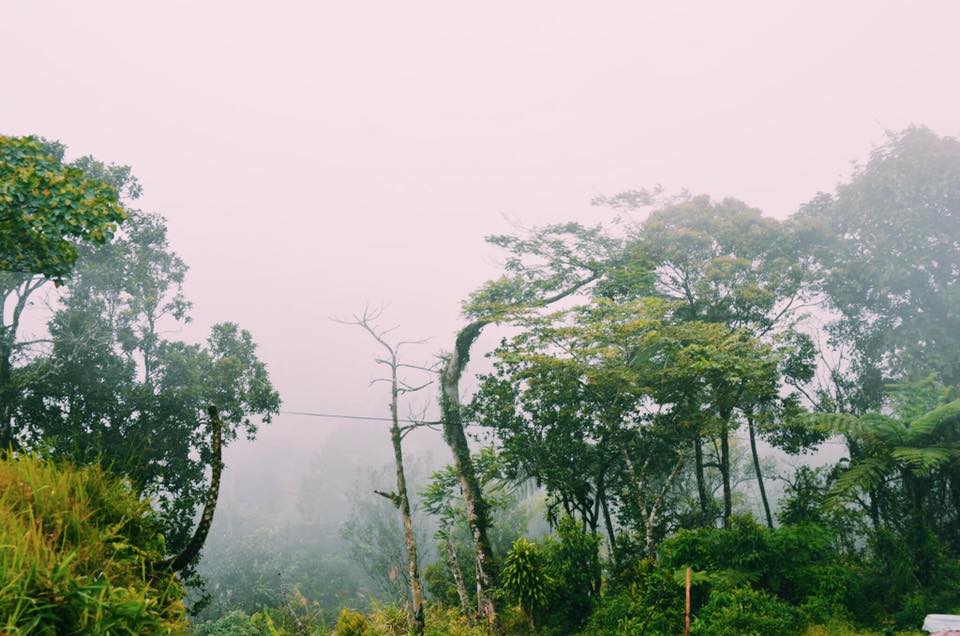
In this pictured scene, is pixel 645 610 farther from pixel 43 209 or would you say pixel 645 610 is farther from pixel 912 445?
pixel 43 209

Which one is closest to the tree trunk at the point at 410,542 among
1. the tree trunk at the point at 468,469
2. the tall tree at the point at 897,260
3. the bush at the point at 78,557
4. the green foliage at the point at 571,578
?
the tree trunk at the point at 468,469

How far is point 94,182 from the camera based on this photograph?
5336 mm

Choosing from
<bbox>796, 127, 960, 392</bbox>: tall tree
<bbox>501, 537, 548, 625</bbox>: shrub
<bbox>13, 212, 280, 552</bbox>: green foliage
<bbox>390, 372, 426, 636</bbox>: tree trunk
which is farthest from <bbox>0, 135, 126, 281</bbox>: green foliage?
<bbox>796, 127, 960, 392</bbox>: tall tree

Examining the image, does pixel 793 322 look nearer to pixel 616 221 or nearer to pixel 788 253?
pixel 788 253

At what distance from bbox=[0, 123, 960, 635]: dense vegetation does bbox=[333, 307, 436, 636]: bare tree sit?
142 mm

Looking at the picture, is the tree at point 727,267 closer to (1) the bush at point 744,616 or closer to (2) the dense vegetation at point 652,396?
(2) the dense vegetation at point 652,396

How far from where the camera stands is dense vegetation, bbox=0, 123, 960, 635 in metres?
8.93

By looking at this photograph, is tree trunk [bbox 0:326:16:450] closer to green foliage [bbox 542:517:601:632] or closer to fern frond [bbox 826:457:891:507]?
green foliage [bbox 542:517:601:632]

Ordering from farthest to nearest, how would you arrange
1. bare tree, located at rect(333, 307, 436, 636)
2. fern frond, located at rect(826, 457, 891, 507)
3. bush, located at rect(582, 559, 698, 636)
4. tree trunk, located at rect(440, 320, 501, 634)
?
tree trunk, located at rect(440, 320, 501, 634), bare tree, located at rect(333, 307, 436, 636), fern frond, located at rect(826, 457, 891, 507), bush, located at rect(582, 559, 698, 636)

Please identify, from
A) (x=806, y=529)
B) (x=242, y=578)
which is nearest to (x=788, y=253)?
(x=806, y=529)

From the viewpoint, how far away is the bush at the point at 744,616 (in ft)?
22.2

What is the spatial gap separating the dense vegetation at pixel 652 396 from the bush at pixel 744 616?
159 millimetres

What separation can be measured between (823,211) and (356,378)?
138 meters

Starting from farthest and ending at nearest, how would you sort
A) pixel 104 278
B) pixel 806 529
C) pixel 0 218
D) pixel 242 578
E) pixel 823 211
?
pixel 242 578 → pixel 823 211 → pixel 104 278 → pixel 806 529 → pixel 0 218
